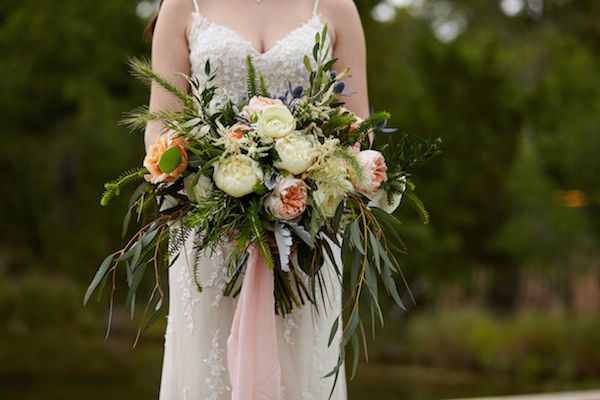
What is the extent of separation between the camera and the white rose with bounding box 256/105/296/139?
2.94m

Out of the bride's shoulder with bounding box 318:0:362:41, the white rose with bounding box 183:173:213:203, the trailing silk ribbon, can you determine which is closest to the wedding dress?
the bride's shoulder with bounding box 318:0:362:41

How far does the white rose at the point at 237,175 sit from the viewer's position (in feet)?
9.50

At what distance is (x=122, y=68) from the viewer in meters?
14.0

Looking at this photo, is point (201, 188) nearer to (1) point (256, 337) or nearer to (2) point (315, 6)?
(1) point (256, 337)

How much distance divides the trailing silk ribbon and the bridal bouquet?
66 millimetres

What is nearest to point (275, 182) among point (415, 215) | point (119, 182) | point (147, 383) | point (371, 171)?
point (371, 171)

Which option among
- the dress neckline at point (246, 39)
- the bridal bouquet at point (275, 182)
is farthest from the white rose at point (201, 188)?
the dress neckline at point (246, 39)

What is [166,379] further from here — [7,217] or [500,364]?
[7,217]

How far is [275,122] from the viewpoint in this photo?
295 centimetres

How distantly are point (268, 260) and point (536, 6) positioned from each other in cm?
A: 2365

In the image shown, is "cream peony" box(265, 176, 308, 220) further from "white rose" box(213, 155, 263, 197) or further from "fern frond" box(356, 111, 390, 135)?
"fern frond" box(356, 111, 390, 135)

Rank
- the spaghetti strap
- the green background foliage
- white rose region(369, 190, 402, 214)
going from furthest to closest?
the green background foliage, the spaghetti strap, white rose region(369, 190, 402, 214)

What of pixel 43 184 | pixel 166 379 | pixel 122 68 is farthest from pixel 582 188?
pixel 166 379

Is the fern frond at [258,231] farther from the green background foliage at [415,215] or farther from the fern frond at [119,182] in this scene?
the green background foliage at [415,215]
